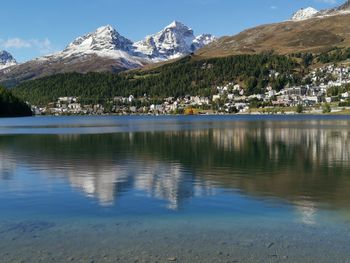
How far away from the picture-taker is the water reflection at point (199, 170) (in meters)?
31.1

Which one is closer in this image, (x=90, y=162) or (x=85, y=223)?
(x=85, y=223)

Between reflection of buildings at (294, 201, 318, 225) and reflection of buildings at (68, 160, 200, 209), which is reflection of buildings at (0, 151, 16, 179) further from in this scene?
reflection of buildings at (294, 201, 318, 225)

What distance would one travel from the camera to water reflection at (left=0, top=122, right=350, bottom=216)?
3109cm

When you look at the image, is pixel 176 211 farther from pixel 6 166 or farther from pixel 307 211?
pixel 6 166

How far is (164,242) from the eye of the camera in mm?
20094

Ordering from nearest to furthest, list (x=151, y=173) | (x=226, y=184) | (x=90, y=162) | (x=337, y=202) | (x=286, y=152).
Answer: (x=337, y=202) < (x=226, y=184) < (x=151, y=173) < (x=90, y=162) < (x=286, y=152)

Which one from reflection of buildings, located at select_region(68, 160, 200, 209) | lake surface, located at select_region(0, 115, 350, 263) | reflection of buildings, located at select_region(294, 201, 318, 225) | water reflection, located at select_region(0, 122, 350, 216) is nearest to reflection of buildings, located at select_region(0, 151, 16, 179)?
water reflection, located at select_region(0, 122, 350, 216)

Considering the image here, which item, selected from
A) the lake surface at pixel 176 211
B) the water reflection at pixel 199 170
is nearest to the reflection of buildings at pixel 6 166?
the water reflection at pixel 199 170

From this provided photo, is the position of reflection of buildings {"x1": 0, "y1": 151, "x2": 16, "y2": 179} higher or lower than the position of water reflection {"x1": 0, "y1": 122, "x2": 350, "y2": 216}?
higher

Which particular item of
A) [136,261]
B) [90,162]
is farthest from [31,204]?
[90,162]

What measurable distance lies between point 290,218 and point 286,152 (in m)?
35.4

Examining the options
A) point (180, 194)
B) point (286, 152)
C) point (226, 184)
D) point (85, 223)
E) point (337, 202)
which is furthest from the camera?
point (286, 152)

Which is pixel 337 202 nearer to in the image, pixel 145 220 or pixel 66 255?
pixel 145 220

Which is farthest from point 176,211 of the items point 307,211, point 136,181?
point 136,181
